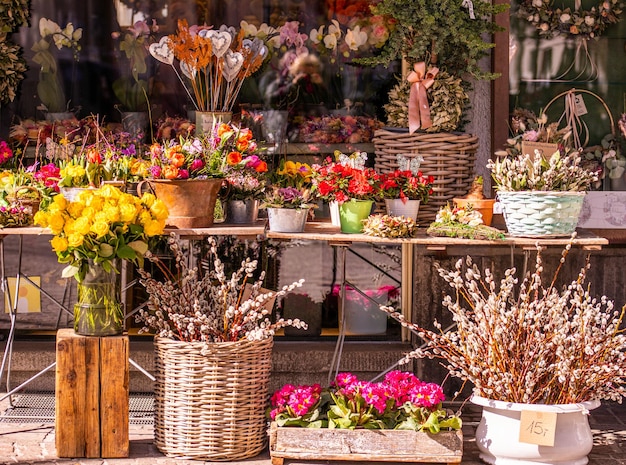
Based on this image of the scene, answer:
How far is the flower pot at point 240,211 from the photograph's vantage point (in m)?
5.59

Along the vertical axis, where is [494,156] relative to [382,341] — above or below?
above

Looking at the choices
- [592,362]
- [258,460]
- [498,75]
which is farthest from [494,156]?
[258,460]

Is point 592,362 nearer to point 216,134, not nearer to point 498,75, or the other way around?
point 498,75

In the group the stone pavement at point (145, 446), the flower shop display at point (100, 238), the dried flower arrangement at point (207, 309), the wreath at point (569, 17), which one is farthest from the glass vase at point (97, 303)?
the wreath at point (569, 17)

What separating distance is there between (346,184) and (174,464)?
1.61 meters

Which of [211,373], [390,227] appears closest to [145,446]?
[211,373]

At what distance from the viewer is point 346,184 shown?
5488mm

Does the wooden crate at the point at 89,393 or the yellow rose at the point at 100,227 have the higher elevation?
the yellow rose at the point at 100,227

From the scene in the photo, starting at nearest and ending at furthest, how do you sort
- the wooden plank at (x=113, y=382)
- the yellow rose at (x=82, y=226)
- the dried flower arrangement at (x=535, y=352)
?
the yellow rose at (x=82, y=226)
the dried flower arrangement at (x=535, y=352)
the wooden plank at (x=113, y=382)

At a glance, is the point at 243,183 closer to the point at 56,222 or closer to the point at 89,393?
the point at 56,222

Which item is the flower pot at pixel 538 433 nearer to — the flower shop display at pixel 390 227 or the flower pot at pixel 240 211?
the flower shop display at pixel 390 227

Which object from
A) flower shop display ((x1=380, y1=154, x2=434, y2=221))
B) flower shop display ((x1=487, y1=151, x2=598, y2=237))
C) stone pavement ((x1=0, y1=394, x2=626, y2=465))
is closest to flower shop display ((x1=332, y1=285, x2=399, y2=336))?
stone pavement ((x1=0, y1=394, x2=626, y2=465))

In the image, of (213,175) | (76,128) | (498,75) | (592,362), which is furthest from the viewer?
(76,128)

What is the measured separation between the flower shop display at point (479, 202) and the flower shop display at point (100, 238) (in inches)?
62.3
